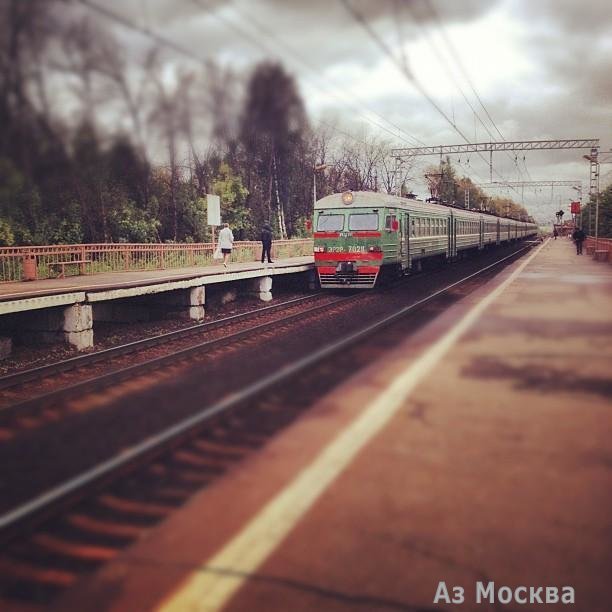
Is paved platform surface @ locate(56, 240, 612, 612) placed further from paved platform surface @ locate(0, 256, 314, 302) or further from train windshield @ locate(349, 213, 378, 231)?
train windshield @ locate(349, 213, 378, 231)

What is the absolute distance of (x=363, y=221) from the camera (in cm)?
1766

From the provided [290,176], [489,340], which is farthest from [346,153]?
[489,340]

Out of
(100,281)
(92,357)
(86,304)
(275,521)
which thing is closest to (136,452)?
(275,521)

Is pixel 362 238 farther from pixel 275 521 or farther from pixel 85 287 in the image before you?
pixel 275 521

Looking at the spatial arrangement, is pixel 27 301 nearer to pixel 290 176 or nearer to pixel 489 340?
pixel 489 340

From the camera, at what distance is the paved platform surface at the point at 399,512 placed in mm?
2301

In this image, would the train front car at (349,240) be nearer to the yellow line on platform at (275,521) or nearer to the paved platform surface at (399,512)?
the paved platform surface at (399,512)

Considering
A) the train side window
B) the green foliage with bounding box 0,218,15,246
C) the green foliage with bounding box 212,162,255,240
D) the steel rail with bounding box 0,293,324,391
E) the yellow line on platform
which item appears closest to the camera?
the yellow line on platform

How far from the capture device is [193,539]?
2662 millimetres

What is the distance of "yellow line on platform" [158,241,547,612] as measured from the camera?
89.4 inches

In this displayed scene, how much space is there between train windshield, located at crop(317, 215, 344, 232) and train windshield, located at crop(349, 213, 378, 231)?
0.35 metres

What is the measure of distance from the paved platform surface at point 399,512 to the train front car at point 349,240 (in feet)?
42.3

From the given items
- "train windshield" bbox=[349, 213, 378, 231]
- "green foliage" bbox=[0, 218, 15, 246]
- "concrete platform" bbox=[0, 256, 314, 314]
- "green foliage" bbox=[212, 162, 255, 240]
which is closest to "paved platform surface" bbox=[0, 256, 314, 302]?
"concrete platform" bbox=[0, 256, 314, 314]

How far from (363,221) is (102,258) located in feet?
25.5
